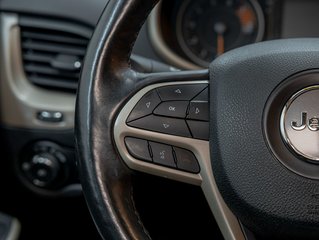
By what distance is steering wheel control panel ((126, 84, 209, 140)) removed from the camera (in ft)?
2.92

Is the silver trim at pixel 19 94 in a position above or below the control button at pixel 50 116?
above

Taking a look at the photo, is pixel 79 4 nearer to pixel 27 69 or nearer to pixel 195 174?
pixel 27 69

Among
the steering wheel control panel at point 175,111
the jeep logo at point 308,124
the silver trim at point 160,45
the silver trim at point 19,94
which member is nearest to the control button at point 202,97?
the steering wheel control panel at point 175,111

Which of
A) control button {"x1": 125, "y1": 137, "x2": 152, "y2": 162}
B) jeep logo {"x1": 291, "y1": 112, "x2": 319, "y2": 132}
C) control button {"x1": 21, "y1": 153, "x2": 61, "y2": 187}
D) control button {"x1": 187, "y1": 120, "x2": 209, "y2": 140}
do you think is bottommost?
control button {"x1": 21, "y1": 153, "x2": 61, "y2": 187}

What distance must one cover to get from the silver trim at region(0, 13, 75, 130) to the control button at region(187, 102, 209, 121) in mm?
651

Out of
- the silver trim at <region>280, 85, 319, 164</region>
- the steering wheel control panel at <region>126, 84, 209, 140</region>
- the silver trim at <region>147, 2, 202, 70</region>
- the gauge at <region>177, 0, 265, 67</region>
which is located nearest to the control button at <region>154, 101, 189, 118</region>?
the steering wheel control panel at <region>126, 84, 209, 140</region>

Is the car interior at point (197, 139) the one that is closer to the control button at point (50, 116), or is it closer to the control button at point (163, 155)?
the control button at point (163, 155)

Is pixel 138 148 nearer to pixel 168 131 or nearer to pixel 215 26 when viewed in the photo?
pixel 168 131

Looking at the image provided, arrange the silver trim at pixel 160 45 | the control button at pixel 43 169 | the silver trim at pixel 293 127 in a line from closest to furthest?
the silver trim at pixel 293 127 → the silver trim at pixel 160 45 → the control button at pixel 43 169

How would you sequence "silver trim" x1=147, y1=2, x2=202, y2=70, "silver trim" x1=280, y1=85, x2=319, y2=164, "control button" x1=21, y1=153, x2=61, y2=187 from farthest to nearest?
"control button" x1=21, y1=153, x2=61, y2=187 → "silver trim" x1=147, y1=2, x2=202, y2=70 → "silver trim" x1=280, y1=85, x2=319, y2=164

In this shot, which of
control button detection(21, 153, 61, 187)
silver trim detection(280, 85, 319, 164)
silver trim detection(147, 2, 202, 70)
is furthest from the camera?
control button detection(21, 153, 61, 187)

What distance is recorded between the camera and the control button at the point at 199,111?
89 centimetres

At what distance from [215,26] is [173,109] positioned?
0.70 m

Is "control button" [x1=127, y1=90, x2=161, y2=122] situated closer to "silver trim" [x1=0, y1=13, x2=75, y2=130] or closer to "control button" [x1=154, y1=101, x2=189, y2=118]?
"control button" [x1=154, y1=101, x2=189, y2=118]
